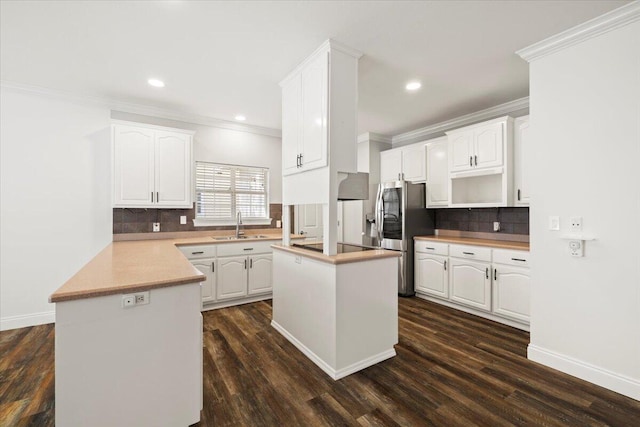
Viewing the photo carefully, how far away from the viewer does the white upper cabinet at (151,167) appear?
341 cm

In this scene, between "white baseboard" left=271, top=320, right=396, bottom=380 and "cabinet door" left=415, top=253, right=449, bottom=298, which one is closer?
"white baseboard" left=271, top=320, right=396, bottom=380

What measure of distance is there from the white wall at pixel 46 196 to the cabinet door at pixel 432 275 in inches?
166

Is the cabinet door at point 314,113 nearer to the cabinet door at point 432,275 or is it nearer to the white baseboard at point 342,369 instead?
the white baseboard at point 342,369

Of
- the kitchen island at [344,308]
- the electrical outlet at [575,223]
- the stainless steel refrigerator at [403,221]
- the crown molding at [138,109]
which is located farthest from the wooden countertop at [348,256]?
the crown molding at [138,109]

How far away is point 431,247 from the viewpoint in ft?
13.1

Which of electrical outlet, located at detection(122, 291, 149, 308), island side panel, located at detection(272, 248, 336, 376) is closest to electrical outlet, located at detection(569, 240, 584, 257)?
island side panel, located at detection(272, 248, 336, 376)

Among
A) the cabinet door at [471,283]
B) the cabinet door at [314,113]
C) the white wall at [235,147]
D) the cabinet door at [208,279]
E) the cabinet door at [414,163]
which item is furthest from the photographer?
the cabinet door at [414,163]

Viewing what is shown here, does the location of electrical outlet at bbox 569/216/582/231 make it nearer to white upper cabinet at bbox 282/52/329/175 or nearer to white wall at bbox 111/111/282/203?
white upper cabinet at bbox 282/52/329/175

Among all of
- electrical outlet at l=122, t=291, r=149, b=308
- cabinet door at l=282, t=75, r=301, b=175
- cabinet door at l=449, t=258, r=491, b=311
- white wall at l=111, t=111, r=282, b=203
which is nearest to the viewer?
electrical outlet at l=122, t=291, r=149, b=308

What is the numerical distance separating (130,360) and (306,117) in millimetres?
2173

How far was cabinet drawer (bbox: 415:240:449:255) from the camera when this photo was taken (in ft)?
12.6

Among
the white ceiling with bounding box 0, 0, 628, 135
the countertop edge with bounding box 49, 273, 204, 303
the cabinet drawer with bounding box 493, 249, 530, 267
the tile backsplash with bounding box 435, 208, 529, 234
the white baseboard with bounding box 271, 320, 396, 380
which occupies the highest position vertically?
the white ceiling with bounding box 0, 0, 628, 135

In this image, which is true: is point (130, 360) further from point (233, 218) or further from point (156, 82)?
point (233, 218)

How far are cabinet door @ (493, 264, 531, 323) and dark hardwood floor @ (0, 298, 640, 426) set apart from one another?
10.7 inches
